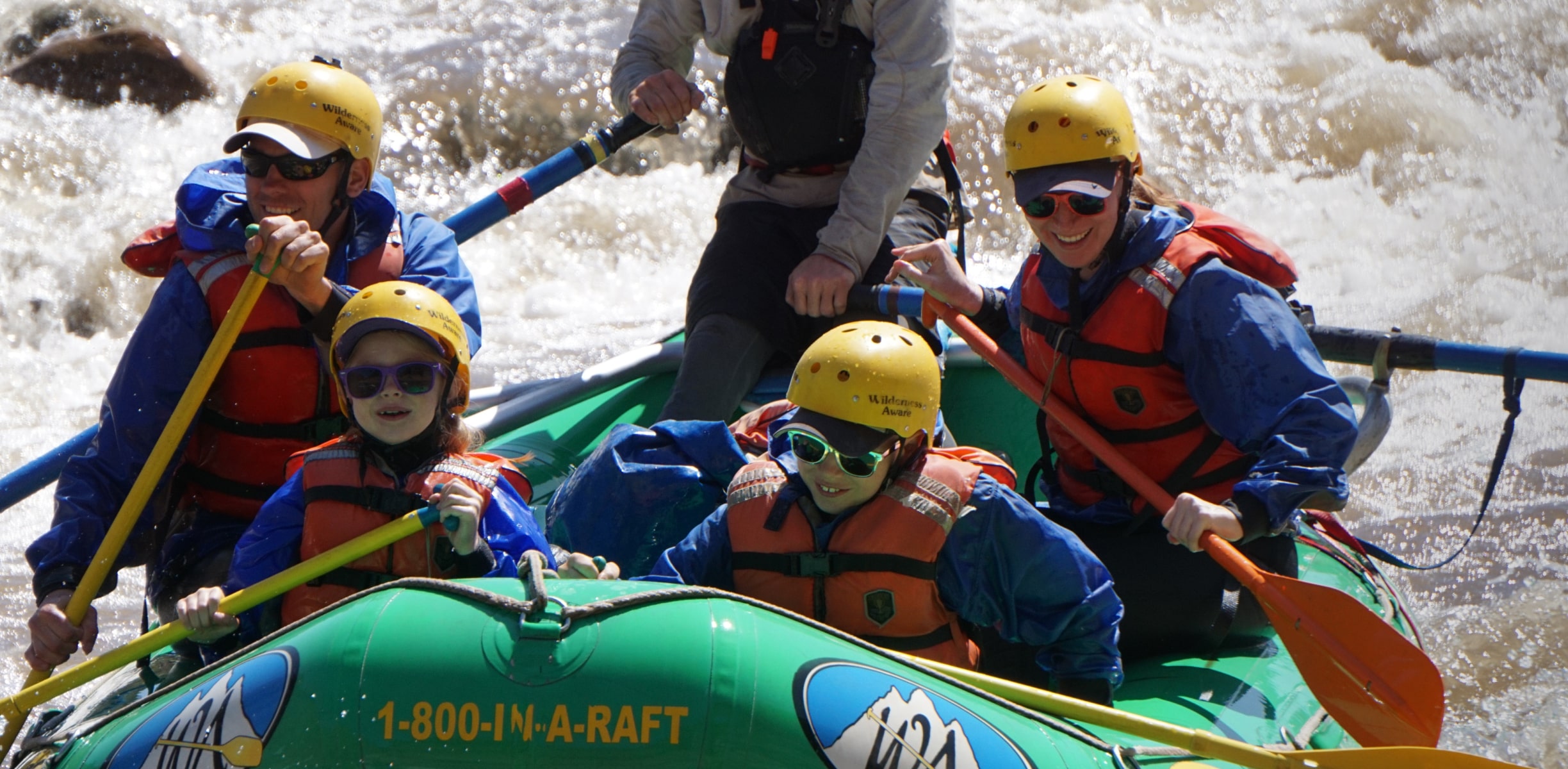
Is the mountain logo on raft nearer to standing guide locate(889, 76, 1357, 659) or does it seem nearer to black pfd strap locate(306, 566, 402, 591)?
standing guide locate(889, 76, 1357, 659)

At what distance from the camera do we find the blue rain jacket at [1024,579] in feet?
8.61

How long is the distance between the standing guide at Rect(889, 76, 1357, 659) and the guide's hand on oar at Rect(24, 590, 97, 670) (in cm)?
193

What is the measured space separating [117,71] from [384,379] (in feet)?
22.9

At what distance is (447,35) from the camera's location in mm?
9328

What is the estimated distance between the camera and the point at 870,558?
2.62m

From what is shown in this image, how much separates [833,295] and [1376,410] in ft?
4.60

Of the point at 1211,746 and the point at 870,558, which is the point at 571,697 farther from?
the point at 1211,746

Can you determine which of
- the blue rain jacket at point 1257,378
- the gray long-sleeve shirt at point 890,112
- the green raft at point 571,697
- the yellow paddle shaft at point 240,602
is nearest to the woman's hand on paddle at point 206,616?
the yellow paddle shaft at point 240,602

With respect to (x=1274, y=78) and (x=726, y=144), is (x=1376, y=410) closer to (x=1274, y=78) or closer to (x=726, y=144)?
(x=726, y=144)

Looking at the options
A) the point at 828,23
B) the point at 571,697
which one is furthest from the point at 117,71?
the point at 571,697

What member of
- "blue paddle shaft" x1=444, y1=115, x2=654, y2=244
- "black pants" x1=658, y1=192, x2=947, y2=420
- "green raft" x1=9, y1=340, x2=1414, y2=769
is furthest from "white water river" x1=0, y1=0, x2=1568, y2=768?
"green raft" x1=9, y1=340, x2=1414, y2=769

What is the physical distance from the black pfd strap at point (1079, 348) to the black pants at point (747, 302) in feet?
1.70

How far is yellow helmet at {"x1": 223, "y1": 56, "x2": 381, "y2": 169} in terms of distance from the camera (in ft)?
9.92

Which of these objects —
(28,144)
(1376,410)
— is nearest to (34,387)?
(28,144)
